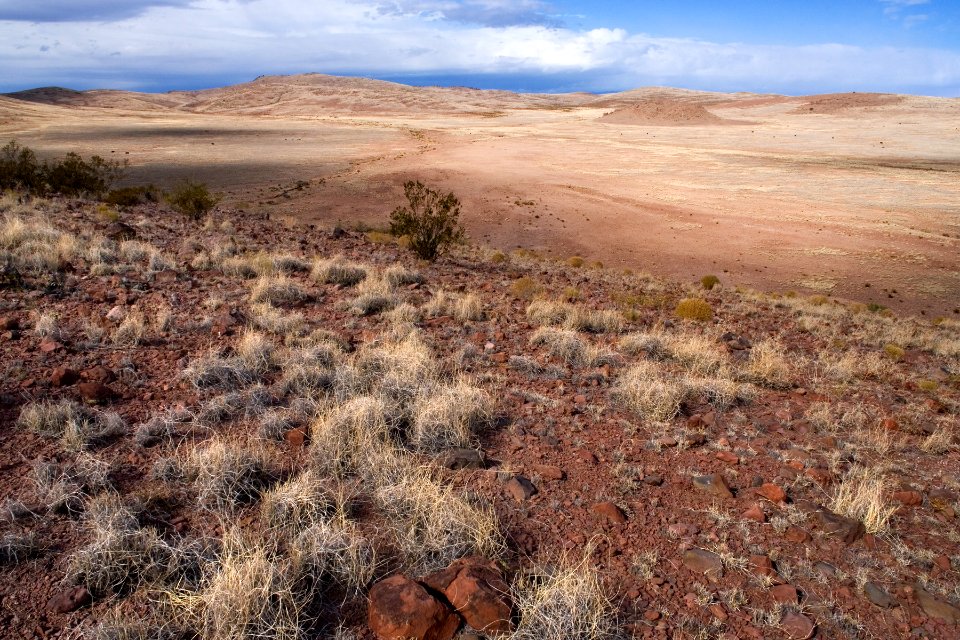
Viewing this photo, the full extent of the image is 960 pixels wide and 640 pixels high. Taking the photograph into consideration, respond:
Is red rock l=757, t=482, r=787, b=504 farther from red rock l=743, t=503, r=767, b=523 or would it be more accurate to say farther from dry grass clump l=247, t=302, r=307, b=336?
dry grass clump l=247, t=302, r=307, b=336

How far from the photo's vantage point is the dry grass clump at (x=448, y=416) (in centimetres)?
477

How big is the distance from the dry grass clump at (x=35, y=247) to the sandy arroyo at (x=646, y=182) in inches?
493

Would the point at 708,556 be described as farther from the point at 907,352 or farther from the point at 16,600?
the point at 907,352

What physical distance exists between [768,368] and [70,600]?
→ 264 inches

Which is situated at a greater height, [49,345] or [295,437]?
[49,345]

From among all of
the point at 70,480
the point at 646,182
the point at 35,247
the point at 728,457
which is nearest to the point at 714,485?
the point at 728,457

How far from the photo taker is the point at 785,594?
3.38m

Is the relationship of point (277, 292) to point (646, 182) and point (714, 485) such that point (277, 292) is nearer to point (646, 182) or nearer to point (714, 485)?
point (714, 485)

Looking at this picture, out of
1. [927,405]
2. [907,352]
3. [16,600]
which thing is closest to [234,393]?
[16,600]

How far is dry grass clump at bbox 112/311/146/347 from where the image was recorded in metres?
6.23

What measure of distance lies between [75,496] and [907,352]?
11.1 m

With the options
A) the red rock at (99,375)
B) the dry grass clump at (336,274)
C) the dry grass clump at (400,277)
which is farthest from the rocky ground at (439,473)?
the dry grass clump at (400,277)

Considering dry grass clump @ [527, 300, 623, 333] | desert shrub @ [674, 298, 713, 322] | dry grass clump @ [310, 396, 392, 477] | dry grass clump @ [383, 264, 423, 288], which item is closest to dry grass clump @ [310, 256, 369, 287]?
dry grass clump @ [383, 264, 423, 288]

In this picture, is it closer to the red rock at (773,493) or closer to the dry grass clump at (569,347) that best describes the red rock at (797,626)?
the red rock at (773,493)
